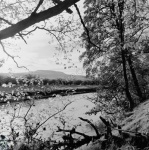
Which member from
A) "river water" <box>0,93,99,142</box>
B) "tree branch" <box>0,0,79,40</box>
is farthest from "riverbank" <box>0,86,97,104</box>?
"tree branch" <box>0,0,79,40</box>

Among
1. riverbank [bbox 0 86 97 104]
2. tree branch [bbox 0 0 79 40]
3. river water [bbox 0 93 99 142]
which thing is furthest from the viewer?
riverbank [bbox 0 86 97 104]

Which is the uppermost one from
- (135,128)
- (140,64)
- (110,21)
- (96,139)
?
(110,21)

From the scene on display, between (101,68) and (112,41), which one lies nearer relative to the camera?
(112,41)

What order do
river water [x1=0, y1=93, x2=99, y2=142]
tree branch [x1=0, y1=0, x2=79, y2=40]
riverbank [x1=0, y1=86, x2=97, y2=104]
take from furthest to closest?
riverbank [x1=0, y1=86, x2=97, y2=104]
river water [x1=0, y1=93, x2=99, y2=142]
tree branch [x1=0, y1=0, x2=79, y2=40]

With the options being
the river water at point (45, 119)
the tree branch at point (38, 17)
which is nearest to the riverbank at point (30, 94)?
the river water at point (45, 119)

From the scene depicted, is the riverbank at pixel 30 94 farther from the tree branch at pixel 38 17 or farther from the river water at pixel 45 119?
the tree branch at pixel 38 17

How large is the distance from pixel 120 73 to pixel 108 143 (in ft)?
45.8

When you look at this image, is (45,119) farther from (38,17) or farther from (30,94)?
(30,94)

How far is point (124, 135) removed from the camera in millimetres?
2641

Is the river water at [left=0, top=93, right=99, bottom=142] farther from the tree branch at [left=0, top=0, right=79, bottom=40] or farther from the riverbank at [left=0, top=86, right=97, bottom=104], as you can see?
the tree branch at [left=0, top=0, right=79, bottom=40]

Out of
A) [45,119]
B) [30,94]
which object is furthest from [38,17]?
[30,94]

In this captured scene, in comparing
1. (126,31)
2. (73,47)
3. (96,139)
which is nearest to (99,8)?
(126,31)

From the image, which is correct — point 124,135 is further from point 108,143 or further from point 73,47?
point 73,47

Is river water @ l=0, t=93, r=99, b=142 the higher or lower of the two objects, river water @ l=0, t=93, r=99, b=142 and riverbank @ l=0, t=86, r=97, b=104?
the lower
